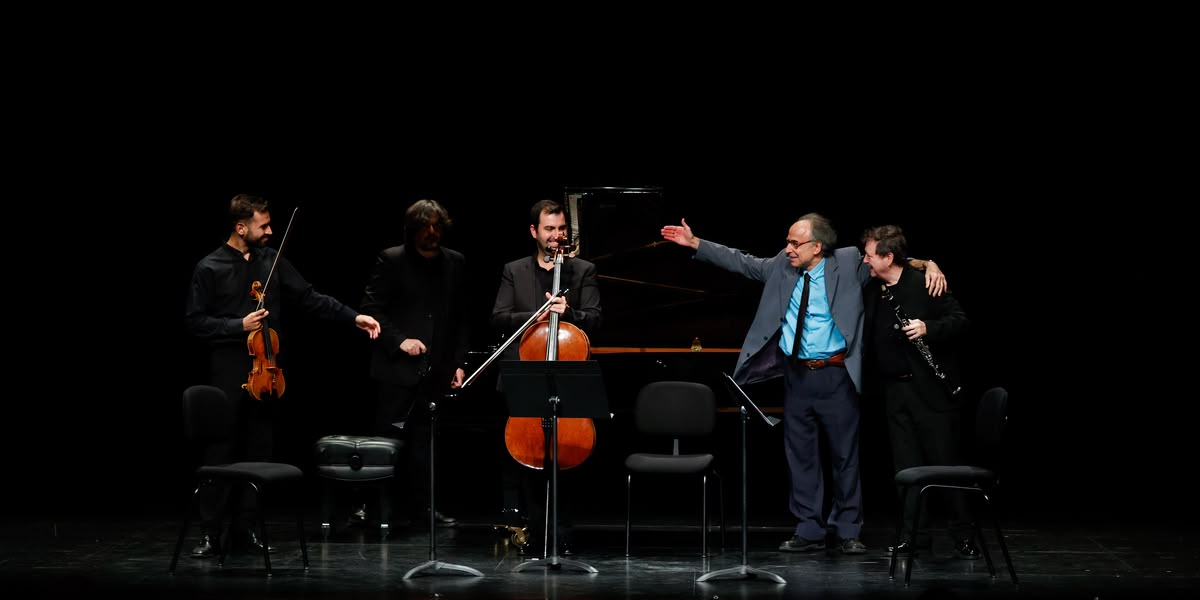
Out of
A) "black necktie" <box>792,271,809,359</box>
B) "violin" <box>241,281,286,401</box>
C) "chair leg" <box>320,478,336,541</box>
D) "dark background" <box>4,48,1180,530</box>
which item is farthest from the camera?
"dark background" <box>4,48,1180,530</box>

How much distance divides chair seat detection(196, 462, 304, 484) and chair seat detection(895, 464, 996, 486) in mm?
2535

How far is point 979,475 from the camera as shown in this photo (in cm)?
503

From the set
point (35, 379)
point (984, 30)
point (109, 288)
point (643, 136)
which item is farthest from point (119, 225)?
point (984, 30)

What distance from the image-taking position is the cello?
17.6 ft

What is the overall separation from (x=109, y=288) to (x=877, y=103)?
198 inches

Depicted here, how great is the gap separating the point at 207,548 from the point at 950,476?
10.5 ft

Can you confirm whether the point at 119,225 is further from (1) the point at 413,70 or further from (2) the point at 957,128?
(2) the point at 957,128

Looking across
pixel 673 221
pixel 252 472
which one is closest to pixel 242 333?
pixel 252 472

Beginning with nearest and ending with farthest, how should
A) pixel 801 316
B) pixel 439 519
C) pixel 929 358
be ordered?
pixel 929 358 < pixel 801 316 < pixel 439 519

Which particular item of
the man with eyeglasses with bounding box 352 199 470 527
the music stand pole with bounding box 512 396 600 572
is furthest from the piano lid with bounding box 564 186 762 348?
the music stand pole with bounding box 512 396 600 572

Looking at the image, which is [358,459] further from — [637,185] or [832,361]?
[637,185]

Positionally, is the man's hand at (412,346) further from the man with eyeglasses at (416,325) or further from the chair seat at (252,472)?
the chair seat at (252,472)

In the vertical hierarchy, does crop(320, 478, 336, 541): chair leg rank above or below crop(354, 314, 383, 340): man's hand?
below

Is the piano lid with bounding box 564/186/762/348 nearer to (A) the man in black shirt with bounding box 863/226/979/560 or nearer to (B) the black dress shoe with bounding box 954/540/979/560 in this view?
(A) the man in black shirt with bounding box 863/226/979/560
